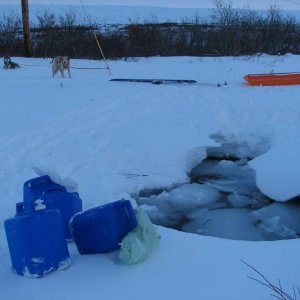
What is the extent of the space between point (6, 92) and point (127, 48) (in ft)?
42.6

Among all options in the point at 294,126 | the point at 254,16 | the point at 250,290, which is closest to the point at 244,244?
the point at 250,290

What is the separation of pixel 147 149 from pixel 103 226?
336 cm

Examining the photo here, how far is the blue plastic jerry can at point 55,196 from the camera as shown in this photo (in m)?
3.64

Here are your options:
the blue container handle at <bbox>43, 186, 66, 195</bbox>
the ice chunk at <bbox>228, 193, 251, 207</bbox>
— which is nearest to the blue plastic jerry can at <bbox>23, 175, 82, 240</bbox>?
the blue container handle at <bbox>43, 186, 66, 195</bbox>

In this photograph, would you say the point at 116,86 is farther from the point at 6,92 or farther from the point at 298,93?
the point at 298,93

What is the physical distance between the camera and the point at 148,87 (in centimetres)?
1093

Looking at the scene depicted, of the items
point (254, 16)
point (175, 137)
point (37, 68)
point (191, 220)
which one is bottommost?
point (191, 220)

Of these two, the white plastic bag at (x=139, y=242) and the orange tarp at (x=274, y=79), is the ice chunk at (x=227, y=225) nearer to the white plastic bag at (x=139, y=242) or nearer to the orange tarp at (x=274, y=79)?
the white plastic bag at (x=139, y=242)

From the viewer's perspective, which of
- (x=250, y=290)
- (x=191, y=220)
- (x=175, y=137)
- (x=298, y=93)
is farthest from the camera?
(x=298, y=93)

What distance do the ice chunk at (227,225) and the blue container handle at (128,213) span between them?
Result: 4.18 feet

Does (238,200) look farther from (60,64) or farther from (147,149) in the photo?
(60,64)

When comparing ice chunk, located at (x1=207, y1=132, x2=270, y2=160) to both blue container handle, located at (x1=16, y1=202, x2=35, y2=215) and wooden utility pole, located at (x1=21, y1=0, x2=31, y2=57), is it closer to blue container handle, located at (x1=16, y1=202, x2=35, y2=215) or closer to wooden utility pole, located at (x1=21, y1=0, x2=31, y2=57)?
blue container handle, located at (x1=16, y1=202, x2=35, y2=215)

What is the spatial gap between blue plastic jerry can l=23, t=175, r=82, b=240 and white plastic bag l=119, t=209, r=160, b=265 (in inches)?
21.5

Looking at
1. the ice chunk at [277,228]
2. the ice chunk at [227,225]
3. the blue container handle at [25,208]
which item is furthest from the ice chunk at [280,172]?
the blue container handle at [25,208]
